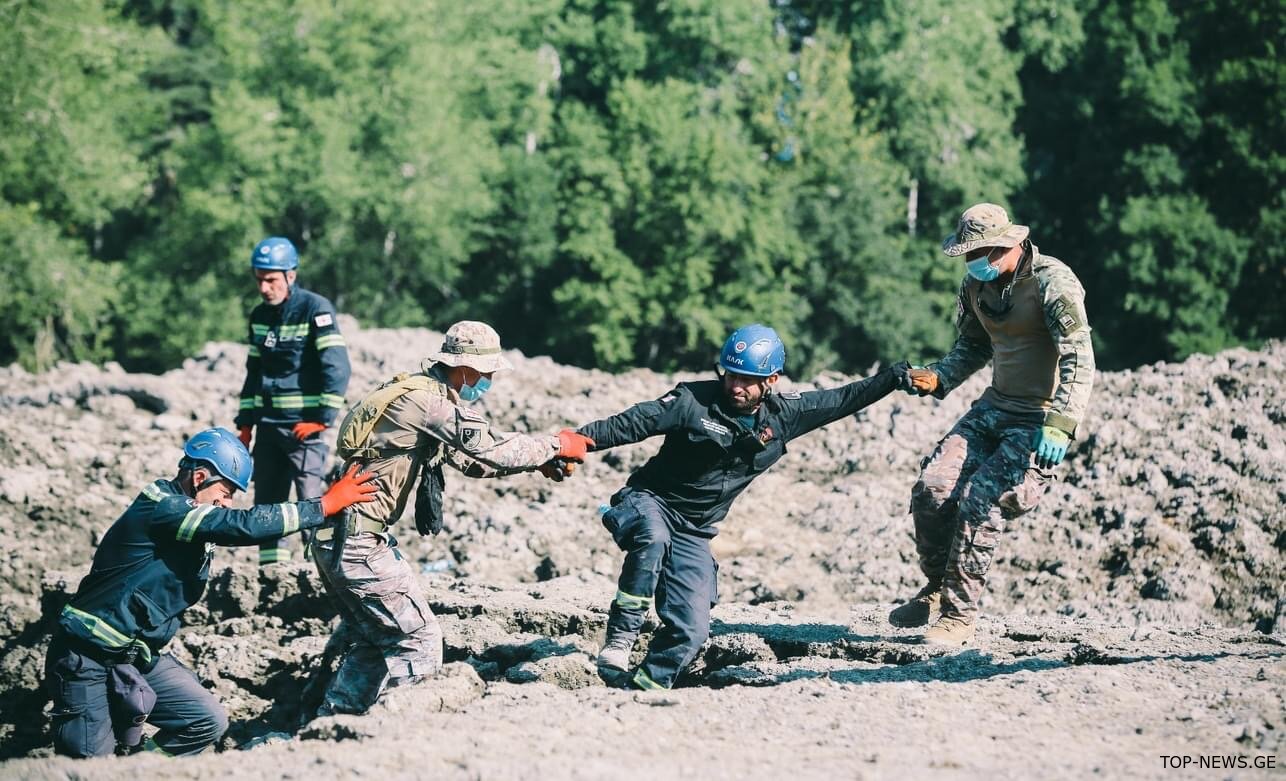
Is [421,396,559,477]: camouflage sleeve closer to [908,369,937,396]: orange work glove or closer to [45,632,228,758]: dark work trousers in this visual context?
[45,632,228,758]: dark work trousers

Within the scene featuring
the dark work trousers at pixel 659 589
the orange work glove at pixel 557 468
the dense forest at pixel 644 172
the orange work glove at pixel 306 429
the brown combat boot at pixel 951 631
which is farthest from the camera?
the dense forest at pixel 644 172

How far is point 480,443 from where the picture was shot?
24.1 ft

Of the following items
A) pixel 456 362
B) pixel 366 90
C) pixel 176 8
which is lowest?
pixel 456 362

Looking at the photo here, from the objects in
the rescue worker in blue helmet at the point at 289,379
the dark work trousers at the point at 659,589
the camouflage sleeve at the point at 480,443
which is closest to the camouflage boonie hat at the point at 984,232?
the dark work trousers at the point at 659,589

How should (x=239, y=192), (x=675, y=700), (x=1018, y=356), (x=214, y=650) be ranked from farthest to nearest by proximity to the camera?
(x=239, y=192), (x=214, y=650), (x=1018, y=356), (x=675, y=700)

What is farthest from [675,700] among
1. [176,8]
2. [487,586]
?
[176,8]

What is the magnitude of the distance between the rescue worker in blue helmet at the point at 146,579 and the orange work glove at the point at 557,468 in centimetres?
98

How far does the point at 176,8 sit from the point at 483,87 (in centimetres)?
903

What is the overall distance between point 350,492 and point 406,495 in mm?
386

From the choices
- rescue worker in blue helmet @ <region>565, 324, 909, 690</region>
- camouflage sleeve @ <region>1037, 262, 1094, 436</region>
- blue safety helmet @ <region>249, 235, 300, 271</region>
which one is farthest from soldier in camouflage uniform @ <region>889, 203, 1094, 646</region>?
blue safety helmet @ <region>249, 235, 300, 271</region>

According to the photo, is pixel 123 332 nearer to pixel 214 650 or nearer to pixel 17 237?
pixel 17 237

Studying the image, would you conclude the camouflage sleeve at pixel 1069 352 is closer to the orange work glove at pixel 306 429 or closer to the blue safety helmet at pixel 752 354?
the blue safety helmet at pixel 752 354

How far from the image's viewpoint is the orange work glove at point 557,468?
7.80 metres

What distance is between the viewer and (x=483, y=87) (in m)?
39.4
